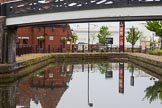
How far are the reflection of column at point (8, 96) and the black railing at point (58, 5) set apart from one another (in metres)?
4.52

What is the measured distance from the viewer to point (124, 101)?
15891mm

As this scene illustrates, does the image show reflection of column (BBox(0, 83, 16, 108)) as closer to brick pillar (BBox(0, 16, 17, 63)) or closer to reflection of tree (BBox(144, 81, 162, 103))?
brick pillar (BBox(0, 16, 17, 63))

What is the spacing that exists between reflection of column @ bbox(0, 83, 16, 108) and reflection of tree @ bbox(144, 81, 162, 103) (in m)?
5.38

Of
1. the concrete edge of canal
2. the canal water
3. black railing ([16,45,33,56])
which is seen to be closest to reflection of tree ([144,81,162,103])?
the canal water

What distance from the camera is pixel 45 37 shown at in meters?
57.7

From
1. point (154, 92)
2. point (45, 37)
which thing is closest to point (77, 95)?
point (154, 92)

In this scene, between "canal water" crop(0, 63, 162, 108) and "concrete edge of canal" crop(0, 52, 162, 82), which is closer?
"canal water" crop(0, 63, 162, 108)

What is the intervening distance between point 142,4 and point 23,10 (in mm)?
8047

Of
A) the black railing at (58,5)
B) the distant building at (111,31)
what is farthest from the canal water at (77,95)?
the distant building at (111,31)

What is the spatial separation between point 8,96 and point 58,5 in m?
6.61

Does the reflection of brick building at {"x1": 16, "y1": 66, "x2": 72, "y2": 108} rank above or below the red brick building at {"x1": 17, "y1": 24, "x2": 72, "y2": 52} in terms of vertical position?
below

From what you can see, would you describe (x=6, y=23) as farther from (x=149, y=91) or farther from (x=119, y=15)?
(x=149, y=91)

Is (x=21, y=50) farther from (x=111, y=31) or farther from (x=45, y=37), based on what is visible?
(x=111, y=31)

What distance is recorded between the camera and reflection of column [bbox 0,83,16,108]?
1472 cm
